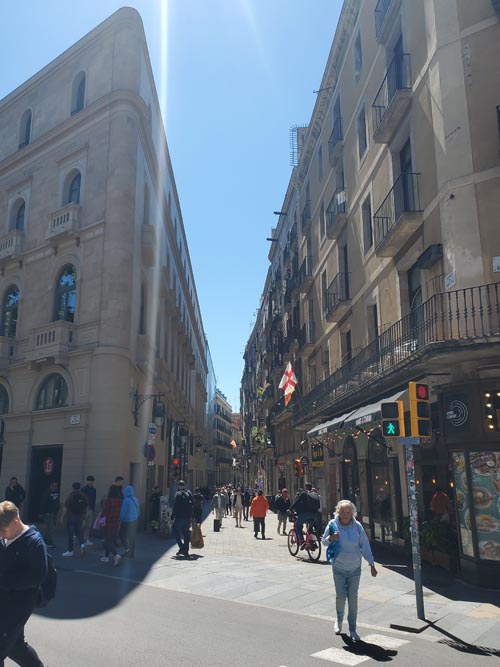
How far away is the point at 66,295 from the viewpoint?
22.9 meters

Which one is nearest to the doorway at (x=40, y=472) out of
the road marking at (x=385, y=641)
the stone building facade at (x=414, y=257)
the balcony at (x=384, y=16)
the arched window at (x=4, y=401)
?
the arched window at (x=4, y=401)

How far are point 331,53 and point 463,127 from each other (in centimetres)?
1395

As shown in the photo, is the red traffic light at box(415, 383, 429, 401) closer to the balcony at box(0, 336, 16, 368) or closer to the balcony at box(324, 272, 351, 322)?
the balcony at box(324, 272, 351, 322)

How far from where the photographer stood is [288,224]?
3966 cm

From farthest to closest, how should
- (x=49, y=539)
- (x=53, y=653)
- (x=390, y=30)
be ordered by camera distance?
(x=390, y=30)
(x=49, y=539)
(x=53, y=653)

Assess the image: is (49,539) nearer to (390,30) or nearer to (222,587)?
(222,587)

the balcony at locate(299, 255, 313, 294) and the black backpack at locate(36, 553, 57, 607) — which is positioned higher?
the balcony at locate(299, 255, 313, 294)

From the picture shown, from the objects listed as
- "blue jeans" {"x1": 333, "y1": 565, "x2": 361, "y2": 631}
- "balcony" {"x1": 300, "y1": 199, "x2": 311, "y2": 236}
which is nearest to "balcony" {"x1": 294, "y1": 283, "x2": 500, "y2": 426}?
"blue jeans" {"x1": 333, "y1": 565, "x2": 361, "y2": 631}

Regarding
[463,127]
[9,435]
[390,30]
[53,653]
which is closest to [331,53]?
[390,30]

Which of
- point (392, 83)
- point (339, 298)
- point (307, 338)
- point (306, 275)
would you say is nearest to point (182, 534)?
point (339, 298)

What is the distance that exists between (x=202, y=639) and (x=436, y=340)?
7797 millimetres

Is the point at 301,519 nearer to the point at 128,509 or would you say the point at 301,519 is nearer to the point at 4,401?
the point at 128,509

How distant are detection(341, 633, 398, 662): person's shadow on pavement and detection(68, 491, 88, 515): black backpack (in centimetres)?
880

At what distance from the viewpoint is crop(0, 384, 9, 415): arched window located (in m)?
23.2
